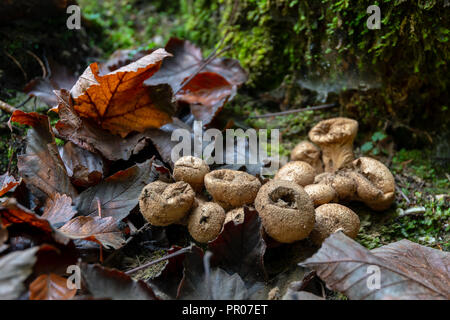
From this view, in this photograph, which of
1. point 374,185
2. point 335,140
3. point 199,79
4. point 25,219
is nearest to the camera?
point 25,219

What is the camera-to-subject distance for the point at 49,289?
1277 mm

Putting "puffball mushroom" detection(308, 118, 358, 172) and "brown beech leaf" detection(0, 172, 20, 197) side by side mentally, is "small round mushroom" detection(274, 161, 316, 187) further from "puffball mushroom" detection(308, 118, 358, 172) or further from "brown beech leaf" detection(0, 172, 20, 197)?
"brown beech leaf" detection(0, 172, 20, 197)

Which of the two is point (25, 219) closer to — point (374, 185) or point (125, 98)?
point (125, 98)

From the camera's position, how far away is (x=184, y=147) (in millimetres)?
2133

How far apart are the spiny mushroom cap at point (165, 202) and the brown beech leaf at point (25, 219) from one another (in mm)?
390

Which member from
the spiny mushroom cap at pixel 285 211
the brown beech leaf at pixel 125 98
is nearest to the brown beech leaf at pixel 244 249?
the spiny mushroom cap at pixel 285 211

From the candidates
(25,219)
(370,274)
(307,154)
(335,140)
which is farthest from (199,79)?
(370,274)

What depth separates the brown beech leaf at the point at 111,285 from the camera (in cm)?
126

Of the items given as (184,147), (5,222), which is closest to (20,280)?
(5,222)

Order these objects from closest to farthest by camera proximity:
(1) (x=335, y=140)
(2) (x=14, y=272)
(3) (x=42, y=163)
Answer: (2) (x=14, y=272)
(3) (x=42, y=163)
(1) (x=335, y=140)

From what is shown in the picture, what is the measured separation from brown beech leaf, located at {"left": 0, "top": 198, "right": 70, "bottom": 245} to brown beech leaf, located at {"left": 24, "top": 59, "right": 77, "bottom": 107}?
107cm

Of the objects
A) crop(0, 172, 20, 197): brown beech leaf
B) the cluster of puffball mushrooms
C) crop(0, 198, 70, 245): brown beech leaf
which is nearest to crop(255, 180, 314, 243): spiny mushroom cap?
the cluster of puffball mushrooms

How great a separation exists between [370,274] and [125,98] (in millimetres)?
1501

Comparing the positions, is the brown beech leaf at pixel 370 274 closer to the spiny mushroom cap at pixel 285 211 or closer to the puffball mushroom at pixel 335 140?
the spiny mushroom cap at pixel 285 211
